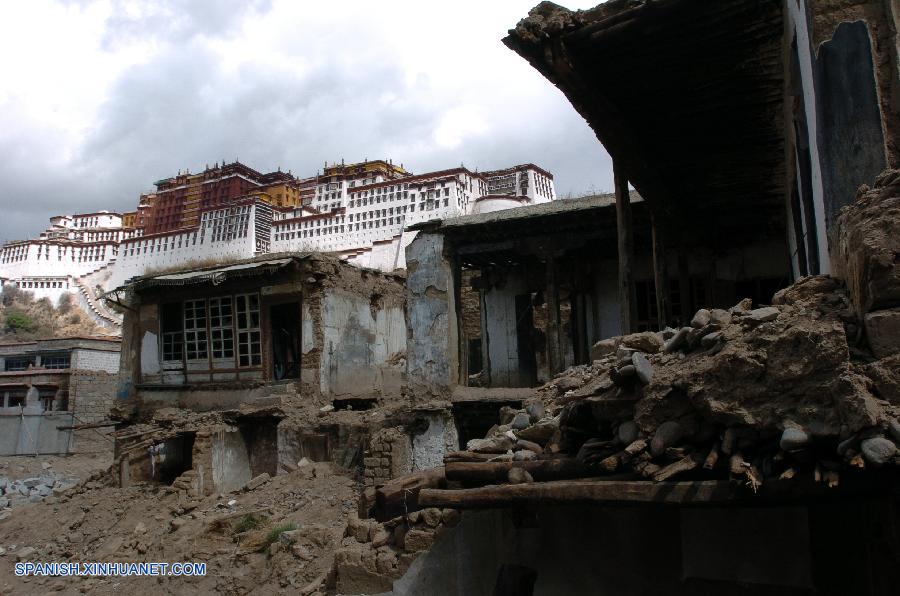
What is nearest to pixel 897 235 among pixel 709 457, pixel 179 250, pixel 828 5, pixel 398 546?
pixel 709 457

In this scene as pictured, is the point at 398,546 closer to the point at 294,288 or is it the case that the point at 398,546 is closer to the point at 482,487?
the point at 482,487

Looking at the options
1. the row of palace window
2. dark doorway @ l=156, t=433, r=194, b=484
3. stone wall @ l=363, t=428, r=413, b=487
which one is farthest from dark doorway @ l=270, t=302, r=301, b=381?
stone wall @ l=363, t=428, r=413, b=487

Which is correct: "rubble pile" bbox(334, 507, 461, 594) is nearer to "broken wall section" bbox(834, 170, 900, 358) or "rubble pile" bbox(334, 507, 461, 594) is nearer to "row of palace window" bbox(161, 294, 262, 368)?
"broken wall section" bbox(834, 170, 900, 358)

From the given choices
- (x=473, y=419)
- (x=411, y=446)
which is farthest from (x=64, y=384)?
(x=473, y=419)

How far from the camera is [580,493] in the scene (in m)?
3.49

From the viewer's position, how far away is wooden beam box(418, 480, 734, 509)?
3.08 metres

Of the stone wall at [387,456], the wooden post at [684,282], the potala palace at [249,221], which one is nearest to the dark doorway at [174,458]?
the stone wall at [387,456]

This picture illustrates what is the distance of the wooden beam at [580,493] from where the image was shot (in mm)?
3080

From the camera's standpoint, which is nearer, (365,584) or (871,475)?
(871,475)

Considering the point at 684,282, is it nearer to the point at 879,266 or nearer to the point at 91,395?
the point at 879,266

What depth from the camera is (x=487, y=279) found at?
16031 millimetres

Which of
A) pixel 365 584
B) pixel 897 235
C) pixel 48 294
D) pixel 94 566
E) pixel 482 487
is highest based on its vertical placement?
pixel 48 294

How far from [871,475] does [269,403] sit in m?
15.5

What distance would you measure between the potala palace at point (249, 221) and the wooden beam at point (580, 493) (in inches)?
1557
